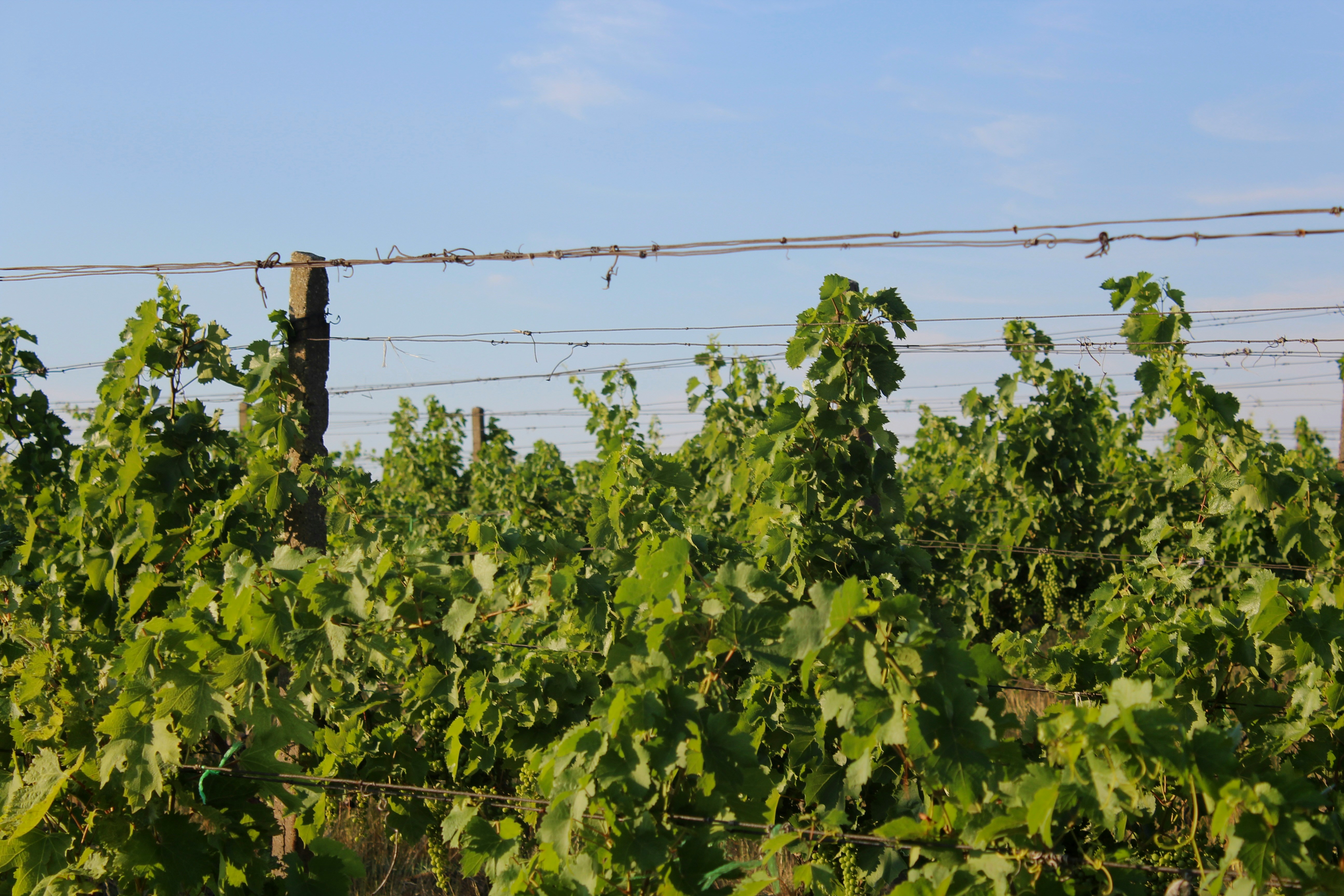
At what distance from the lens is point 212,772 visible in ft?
9.53

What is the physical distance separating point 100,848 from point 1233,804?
287 centimetres

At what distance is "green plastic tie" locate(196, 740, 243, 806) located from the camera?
2.88 m

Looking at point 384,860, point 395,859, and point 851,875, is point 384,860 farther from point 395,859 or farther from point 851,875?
point 851,875

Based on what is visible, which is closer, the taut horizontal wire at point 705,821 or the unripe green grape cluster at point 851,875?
the taut horizontal wire at point 705,821

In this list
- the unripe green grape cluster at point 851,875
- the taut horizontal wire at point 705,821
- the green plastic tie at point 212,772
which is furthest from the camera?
the green plastic tie at point 212,772

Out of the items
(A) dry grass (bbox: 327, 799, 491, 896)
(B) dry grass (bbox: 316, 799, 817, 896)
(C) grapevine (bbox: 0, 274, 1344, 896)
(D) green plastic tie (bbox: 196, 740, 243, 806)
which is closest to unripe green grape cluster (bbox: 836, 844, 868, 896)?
(C) grapevine (bbox: 0, 274, 1344, 896)

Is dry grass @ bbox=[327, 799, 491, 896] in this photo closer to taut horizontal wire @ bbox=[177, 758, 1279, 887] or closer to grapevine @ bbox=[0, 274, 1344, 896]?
grapevine @ bbox=[0, 274, 1344, 896]

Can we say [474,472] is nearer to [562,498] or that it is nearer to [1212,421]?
[562,498]

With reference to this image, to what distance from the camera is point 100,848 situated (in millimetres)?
2934

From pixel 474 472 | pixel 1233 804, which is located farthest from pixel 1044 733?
pixel 474 472

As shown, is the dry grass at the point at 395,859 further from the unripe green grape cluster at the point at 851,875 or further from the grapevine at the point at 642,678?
the unripe green grape cluster at the point at 851,875

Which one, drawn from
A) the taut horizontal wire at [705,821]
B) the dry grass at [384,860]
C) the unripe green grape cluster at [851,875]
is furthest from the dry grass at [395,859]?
the unripe green grape cluster at [851,875]

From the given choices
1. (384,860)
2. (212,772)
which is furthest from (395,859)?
(212,772)

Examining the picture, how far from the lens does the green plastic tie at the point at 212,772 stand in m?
2.88
